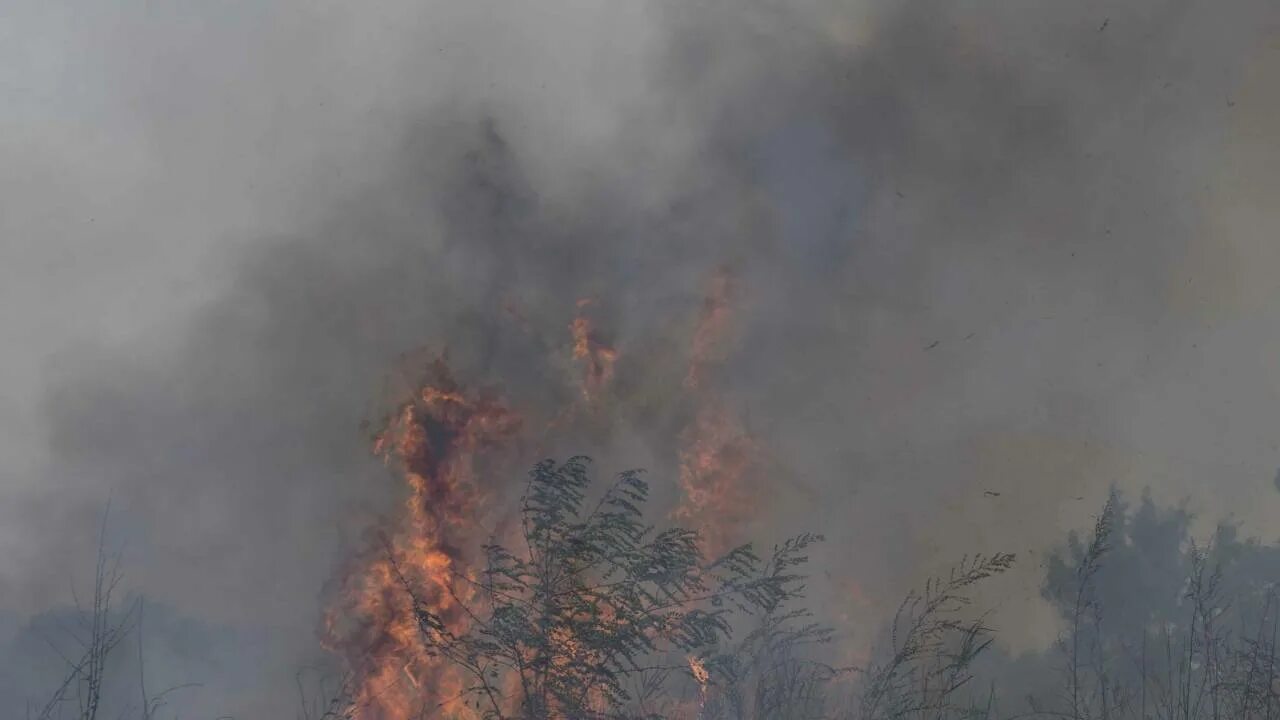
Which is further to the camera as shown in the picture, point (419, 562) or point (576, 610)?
point (419, 562)


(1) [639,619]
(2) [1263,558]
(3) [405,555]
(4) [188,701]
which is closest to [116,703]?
(4) [188,701]

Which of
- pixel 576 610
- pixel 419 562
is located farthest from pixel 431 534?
pixel 576 610

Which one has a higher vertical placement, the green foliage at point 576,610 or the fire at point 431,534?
the fire at point 431,534

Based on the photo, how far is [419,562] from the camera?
20.7 metres

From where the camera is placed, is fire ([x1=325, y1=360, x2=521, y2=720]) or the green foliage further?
fire ([x1=325, y1=360, x2=521, y2=720])

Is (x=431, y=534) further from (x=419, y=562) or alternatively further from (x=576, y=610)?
(x=576, y=610)

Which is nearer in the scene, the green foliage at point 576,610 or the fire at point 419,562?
the green foliage at point 576,610

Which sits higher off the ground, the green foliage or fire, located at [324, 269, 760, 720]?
fire, located at [324, 269, 760, 720]

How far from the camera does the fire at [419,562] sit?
736 inches

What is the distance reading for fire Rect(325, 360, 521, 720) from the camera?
1869cm

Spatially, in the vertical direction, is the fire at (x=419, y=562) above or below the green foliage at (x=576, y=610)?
above

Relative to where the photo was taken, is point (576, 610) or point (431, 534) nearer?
point (576, 610)

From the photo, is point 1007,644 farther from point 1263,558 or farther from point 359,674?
point 359,674

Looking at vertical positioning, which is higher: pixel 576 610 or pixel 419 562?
pixel 419 562
